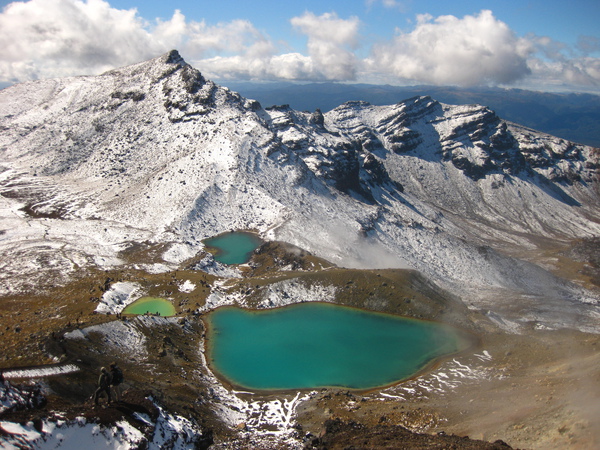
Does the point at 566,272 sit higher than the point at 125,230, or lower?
lower

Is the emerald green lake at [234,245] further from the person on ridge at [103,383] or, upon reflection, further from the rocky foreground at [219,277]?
the person on ridge at [103,383]

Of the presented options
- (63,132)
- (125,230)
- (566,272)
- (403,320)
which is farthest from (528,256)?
(63,132)

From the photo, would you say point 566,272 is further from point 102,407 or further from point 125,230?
point 102,407

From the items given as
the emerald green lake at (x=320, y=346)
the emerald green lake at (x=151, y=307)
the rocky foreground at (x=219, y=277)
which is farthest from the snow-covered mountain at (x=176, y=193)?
the emerald green lake at (x=320, y=346)

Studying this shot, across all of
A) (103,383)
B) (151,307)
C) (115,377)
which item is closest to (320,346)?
(151,307)

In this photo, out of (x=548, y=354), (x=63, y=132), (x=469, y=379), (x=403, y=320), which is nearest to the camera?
(x=469, y=379)

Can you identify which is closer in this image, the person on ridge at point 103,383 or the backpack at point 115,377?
the person on ridge at point 103,383
